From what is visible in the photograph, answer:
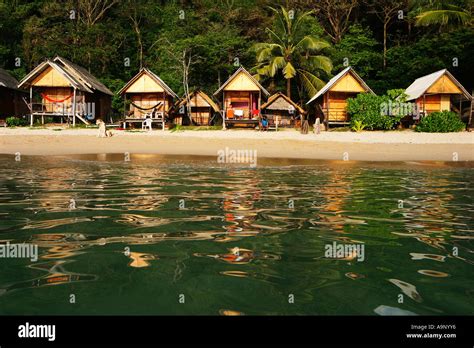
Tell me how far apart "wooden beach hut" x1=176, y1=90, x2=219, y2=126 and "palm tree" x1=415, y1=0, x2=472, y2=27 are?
18677mm

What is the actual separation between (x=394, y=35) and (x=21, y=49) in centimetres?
4141

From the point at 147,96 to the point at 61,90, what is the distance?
6883mm

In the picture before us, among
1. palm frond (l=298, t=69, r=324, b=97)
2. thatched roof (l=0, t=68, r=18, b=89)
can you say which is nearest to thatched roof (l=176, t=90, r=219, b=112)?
palm frond (l=298, t=69, r=324, b=97)

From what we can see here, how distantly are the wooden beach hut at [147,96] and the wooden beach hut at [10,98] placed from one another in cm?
1030

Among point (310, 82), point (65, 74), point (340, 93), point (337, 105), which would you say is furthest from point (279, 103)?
point (65, 74)

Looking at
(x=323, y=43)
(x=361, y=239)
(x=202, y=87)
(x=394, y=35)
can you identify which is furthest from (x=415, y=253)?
(x=394, y=35)

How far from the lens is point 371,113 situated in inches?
1227

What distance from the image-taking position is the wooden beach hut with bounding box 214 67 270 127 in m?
35.3

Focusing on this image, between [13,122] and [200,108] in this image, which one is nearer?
[13,122]

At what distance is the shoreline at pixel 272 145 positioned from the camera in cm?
2042

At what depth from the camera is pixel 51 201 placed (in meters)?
8.48

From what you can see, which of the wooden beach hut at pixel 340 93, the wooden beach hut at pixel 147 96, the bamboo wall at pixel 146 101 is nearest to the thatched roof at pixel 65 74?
the wooden beach hut at pixel 147 96

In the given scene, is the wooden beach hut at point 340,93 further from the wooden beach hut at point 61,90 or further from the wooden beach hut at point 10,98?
the wooden beach hut at point 10,98

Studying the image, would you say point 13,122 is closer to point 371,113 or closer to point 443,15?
point 371,113
